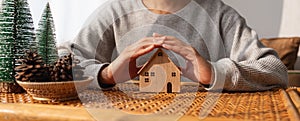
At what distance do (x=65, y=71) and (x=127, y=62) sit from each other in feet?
0.45

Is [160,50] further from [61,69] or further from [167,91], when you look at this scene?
[61,69]

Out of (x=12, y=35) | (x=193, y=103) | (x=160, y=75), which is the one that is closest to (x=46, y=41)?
(x=12, y=35)

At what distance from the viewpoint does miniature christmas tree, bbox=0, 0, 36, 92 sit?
2.40 feet

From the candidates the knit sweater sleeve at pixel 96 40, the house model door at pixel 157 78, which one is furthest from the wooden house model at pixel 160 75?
the knit sweater sleeve at pixel 96 40

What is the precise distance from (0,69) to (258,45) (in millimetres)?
660

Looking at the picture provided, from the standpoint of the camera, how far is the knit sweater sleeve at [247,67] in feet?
2.48

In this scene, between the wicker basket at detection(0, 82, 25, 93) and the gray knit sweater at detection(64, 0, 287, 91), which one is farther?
the gray knit sweater at detection(64, 0, 287, 91)

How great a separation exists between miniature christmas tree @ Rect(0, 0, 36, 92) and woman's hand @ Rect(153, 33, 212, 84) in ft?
0.94

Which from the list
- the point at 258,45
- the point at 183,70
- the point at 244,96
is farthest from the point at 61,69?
the point at 258,45

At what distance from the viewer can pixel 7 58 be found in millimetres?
732

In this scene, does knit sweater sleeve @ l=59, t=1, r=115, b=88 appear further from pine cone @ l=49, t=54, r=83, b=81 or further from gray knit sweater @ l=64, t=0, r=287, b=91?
pine cone @ l=49, t=54, r=83, b=81

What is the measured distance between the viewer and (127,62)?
73cm

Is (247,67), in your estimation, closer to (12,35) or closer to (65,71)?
(65,71)

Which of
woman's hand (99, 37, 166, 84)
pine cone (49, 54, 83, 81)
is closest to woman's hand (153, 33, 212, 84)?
woman's hand (99, 37, 166, 84)
